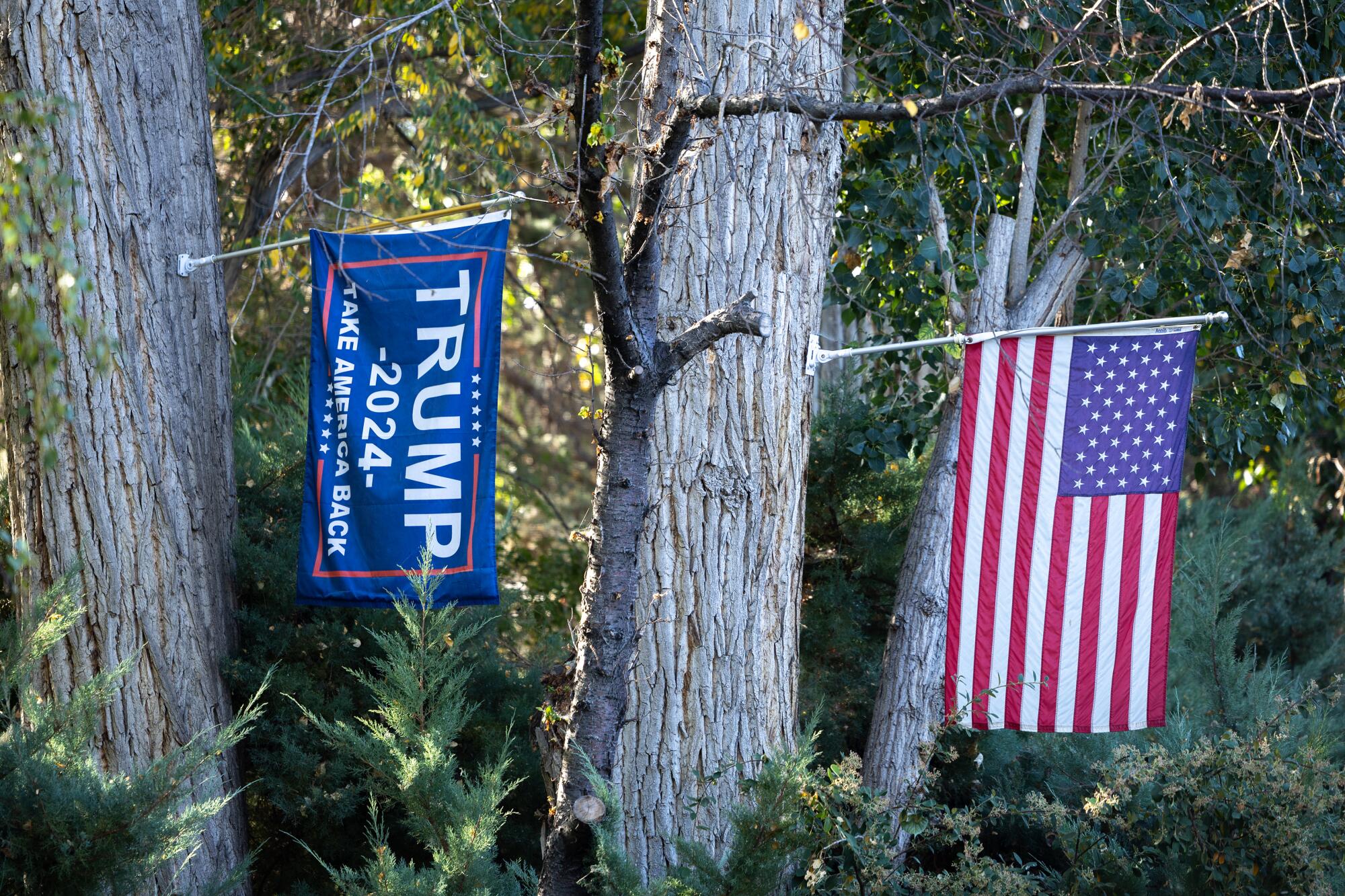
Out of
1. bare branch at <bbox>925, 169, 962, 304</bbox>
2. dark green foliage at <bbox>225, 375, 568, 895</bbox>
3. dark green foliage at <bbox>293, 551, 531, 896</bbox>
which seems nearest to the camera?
dark green foliage at <bbox>293, 551, 531, 896</bbox>

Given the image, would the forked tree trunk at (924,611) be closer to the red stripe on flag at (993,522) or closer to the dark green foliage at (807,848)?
the dark green foliage at (807,848)

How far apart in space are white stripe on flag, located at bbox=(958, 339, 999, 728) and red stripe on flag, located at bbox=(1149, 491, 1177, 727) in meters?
0.76

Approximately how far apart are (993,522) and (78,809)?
12.3ft

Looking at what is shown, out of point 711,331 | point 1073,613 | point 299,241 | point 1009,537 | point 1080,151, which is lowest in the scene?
point 1073,613

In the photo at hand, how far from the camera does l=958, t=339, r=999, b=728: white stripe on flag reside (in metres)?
4.98

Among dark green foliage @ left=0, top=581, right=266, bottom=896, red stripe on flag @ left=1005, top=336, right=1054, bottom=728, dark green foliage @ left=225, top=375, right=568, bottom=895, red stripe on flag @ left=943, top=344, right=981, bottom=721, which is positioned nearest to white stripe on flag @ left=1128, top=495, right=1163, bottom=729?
red stripe on flag @ left=1005, top=336, right=1054, bottom=728

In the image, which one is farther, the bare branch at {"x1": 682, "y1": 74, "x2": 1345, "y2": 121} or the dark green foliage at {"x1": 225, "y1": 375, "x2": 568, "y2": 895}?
the dark green foliage at {"x1": 225, "y1": 375, "x2": 568, "y2": 895}

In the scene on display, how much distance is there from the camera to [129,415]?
197 inches

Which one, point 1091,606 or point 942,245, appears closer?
point 1091,606

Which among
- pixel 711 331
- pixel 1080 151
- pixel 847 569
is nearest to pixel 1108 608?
pixel 711 331

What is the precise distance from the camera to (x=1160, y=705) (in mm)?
4867

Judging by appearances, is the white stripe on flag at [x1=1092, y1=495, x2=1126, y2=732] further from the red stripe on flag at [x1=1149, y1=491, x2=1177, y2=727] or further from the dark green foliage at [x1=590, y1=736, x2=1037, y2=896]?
the dark green foliage at [x1=590, y1=736, x2=1037, y2=896]

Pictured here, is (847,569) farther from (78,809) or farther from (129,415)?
(78,809)

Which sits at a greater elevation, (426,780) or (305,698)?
(426,780)
